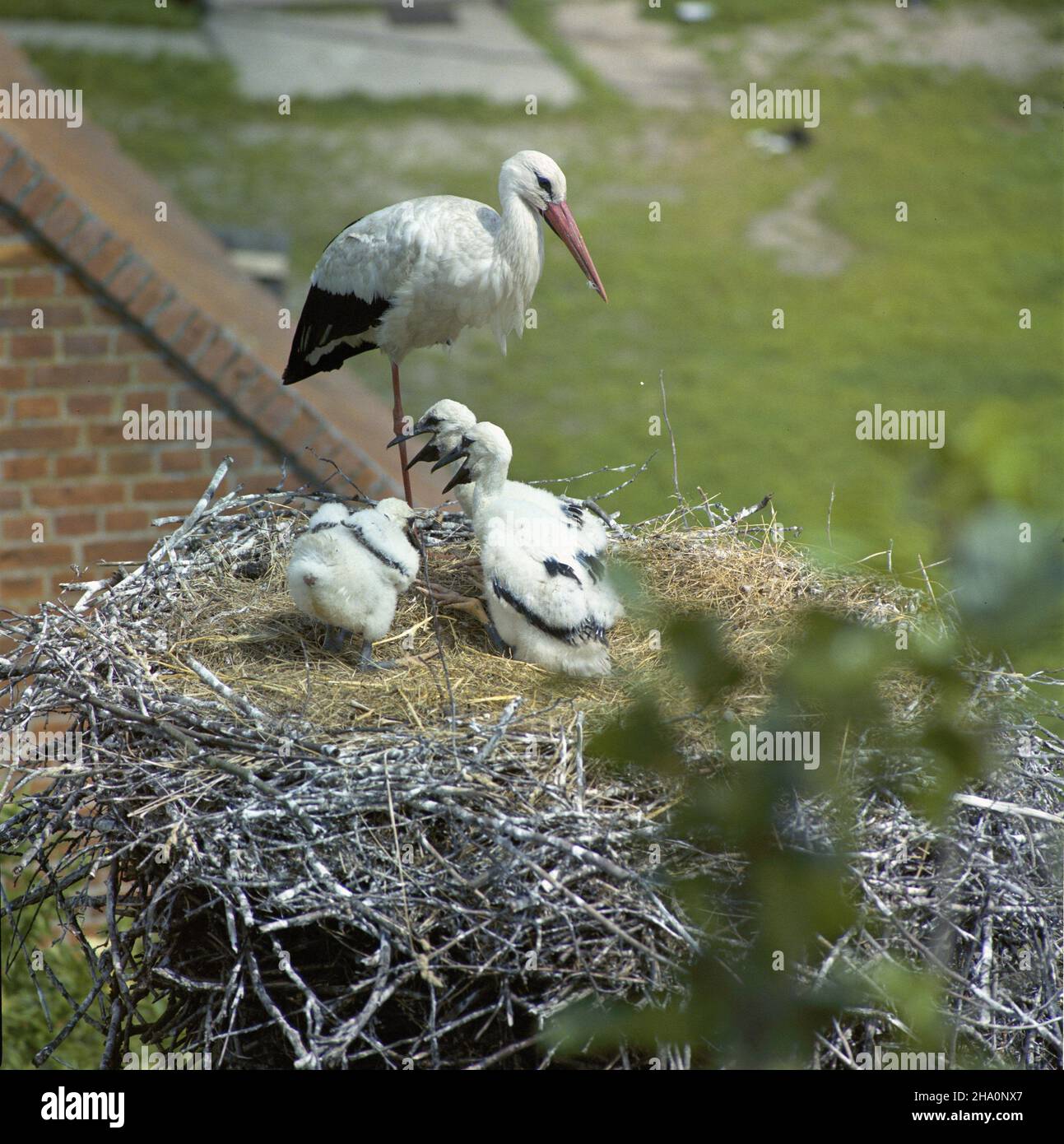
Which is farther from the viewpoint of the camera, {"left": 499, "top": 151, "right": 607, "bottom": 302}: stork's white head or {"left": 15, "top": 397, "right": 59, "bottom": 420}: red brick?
{"left": 15, "top": 397, "right": 59, "bottom": 420}: red brick

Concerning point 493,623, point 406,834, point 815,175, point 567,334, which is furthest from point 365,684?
point 815,175

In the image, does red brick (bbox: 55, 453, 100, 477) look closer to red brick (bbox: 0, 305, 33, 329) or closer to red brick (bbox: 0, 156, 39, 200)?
red brick (bbox: 0, 305, 33, 329)

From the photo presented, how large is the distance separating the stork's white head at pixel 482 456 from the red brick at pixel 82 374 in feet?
8.57

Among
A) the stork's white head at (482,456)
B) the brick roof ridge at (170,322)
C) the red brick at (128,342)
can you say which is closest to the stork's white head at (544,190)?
the stork's white head at (482,456)

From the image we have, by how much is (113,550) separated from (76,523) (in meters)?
0.21

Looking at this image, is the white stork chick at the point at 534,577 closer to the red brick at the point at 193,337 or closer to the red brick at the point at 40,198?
the red brick at the point at 193,337

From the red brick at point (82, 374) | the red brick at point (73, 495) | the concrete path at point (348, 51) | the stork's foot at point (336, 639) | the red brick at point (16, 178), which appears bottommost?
the stork's foot at point (336, 639)

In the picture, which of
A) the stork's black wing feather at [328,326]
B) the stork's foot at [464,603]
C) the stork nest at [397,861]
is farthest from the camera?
the stork's black wing feather at [328,326]

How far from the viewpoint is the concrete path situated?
73.8 ft

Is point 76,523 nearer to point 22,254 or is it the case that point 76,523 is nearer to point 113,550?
point 113,550

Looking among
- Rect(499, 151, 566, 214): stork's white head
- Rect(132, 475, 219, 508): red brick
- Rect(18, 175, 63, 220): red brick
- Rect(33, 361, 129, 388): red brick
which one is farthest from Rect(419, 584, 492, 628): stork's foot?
Rect(18, 175, 63, 220): red brick

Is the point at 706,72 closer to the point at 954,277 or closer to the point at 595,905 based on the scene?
the point at 954,277

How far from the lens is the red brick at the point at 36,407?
270 inches

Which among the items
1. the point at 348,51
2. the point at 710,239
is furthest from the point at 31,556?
the point at 348,51
